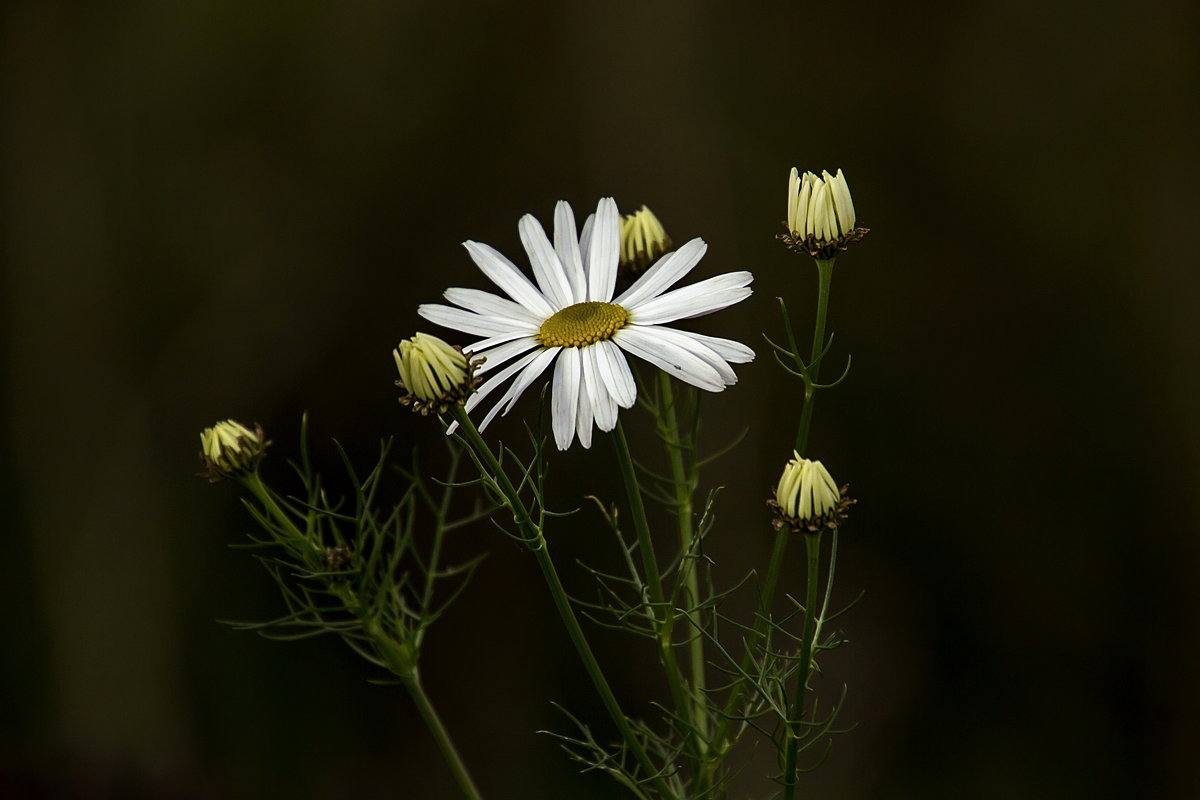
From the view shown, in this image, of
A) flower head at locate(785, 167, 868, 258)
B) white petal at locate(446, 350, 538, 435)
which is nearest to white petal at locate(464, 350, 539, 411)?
white petal at locate(446, 350, 538, 435)

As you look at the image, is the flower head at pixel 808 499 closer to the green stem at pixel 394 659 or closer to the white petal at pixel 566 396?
the white petal at pixel 566 396

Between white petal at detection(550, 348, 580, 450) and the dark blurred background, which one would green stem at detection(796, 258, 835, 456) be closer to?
white petal at detection(550, 348, 580, 450)

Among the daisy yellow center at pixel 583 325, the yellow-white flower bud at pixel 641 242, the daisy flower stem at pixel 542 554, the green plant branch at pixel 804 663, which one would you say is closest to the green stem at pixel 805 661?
the green plant branch at pixel 804 663

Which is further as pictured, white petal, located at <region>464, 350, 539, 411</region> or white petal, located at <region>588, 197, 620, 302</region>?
white petal, located at <region>588, 197, 620, 302</region>

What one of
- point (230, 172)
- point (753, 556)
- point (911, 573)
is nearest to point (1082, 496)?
point (911, 573)

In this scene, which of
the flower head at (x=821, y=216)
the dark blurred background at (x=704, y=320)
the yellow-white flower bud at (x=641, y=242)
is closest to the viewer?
the flower head at (x=821, y=216)

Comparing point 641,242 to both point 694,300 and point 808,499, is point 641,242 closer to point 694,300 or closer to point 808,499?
point 694,300

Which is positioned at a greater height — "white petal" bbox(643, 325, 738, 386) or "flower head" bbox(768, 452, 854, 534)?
"white petal" bbox(643, 325, 738, 386)
